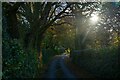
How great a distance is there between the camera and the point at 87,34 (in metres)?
36.7

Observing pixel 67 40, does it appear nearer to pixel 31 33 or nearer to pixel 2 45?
pixel 31 33

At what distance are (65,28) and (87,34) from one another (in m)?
5.39

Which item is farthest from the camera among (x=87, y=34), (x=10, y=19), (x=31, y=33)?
(x=87, y=34)

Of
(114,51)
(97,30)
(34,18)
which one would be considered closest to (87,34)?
(97,30)

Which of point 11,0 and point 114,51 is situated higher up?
point 11,0

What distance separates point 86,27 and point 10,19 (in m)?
20.6

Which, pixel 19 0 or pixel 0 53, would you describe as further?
pixel 19 0

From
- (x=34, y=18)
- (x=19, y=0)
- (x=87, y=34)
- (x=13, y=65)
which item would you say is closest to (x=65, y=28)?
(x=87, y=34)

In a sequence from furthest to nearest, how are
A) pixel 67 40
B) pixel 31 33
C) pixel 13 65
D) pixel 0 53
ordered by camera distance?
1. pixel 67 40
2. pixel 31 33
3. pixel 13 65
4. pixel 0 53

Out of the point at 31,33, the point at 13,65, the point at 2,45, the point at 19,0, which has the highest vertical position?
the point at 19,0

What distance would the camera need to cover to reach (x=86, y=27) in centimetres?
3372

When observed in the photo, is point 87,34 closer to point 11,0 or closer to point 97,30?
point 97,30

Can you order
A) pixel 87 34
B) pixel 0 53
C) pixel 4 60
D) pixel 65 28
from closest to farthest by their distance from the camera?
pixel 0 53, pixel 4 60, pixel 87 34, pixel 65 28

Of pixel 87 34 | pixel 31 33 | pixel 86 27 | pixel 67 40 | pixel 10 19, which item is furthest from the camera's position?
pixel 67 40
